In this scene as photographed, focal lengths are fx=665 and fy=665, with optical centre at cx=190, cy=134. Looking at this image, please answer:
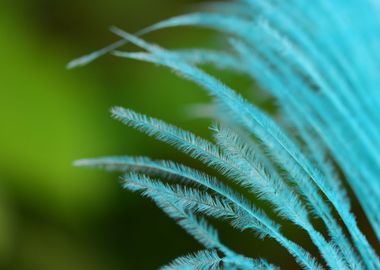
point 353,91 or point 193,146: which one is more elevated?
point 353,91

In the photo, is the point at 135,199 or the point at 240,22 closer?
the point at 240,22

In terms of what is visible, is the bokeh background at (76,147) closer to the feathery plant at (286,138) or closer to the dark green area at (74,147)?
the dark green area at (74,147)

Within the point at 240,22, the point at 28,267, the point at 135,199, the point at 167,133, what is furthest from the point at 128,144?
the point at 167,133

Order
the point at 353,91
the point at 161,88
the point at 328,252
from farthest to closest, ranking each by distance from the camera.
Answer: the point at 161,88
the point at 353,91
the point at 328,252

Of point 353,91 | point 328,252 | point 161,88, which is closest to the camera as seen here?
point 328,252

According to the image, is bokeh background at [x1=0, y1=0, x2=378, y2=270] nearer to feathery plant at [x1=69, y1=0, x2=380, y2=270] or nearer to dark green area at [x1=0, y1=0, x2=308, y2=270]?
dark green area at [x1=0, y1=0, x2=308, y2=270]

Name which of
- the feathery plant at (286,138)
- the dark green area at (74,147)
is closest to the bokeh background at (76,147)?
the dark green area at (74,147)

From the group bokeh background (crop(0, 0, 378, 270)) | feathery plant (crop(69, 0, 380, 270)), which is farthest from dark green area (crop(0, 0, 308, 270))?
feathery plant (crop(69, 0, 380, 270))

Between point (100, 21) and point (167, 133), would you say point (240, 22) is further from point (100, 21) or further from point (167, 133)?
point (100, 21)
